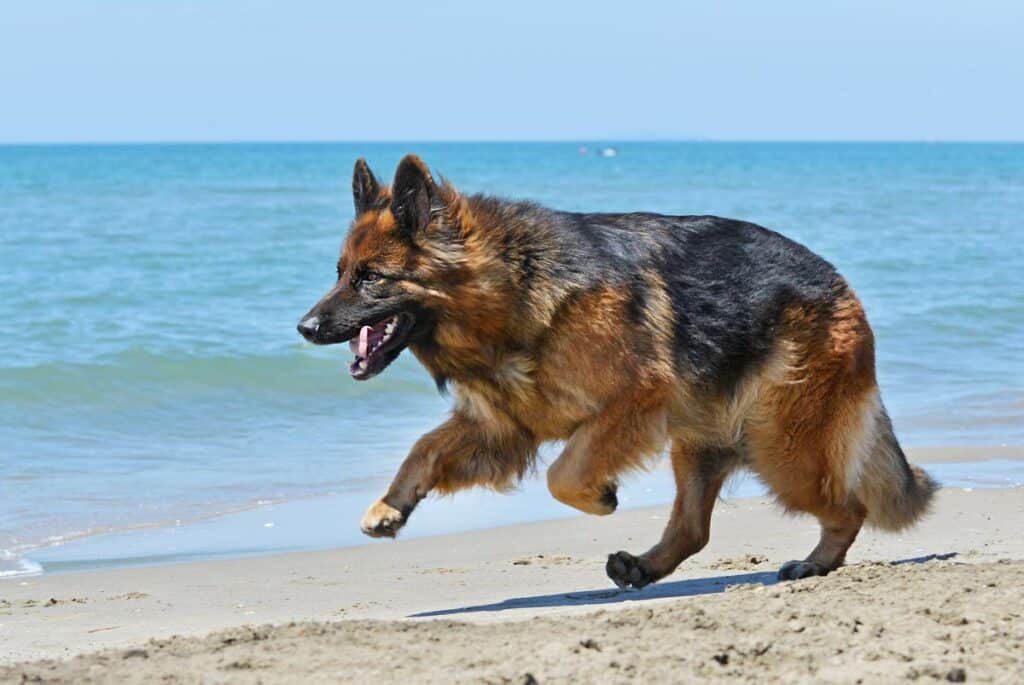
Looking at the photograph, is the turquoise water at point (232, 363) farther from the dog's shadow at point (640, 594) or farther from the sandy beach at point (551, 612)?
the dog's shadow at point (640, 594)

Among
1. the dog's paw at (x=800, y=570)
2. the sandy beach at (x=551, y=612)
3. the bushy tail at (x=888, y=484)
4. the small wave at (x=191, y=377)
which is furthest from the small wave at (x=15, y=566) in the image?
the small wave at (x=191, y=377)

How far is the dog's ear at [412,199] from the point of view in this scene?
5.77m

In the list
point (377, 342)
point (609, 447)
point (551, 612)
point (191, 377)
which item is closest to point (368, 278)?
point (377, 342)

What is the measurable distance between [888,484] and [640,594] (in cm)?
122

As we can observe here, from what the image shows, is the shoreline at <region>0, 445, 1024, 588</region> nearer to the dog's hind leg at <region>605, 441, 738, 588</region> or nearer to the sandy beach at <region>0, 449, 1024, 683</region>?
the dog's hind leg at <region>605, 441, 738, 588</region>

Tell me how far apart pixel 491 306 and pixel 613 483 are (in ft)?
2.88

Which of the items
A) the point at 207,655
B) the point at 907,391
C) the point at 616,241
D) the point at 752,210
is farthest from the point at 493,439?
the point at 752,210

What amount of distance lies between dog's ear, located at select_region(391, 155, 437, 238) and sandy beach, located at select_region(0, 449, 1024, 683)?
1.53 meters

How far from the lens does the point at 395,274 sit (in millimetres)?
5773

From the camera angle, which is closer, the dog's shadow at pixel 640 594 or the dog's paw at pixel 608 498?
the dog's shadow at pixel 640 594

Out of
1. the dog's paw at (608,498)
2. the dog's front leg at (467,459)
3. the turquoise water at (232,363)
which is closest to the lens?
the dog's paw at (608,498)

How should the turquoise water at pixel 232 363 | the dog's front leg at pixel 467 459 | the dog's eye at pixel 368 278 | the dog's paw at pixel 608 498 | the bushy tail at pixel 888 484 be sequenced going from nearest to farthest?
the dog's eye at pixel 368 278 → the dog's paw at pixel 608 498 → the dog's front leg at pixel 467 459 → the bushy tail at pixel 888 484 → the turquoise water at pixel 232 363

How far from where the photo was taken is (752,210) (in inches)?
1578

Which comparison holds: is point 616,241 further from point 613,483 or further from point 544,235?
point 613,483
